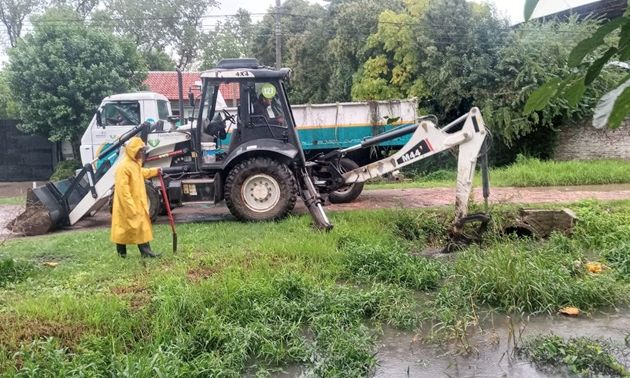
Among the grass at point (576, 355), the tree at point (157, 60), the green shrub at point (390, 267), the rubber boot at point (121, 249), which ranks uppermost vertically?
the tree at point (157, 60)

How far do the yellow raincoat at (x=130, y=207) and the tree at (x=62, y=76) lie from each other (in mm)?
11538

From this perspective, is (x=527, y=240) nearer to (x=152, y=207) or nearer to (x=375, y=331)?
(x=375, y=331)

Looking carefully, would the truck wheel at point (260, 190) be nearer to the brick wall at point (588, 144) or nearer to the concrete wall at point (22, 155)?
the brick wall at point (588, 144)

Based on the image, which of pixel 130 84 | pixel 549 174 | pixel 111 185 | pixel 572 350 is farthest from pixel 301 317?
pixel 130 84

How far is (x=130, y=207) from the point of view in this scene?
261 inches

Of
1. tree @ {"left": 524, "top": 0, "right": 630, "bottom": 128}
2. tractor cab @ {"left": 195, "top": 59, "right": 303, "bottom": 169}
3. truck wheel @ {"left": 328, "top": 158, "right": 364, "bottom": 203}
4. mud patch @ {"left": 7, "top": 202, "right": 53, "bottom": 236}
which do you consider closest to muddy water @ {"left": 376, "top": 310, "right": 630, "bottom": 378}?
tree @ {"left": 524, "top": 0, "right": 630, "bottom": 128}

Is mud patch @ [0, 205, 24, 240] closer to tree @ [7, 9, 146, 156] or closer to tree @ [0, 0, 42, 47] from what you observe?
tree @ [7, 9, 146, 156]

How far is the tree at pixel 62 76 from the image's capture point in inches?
667

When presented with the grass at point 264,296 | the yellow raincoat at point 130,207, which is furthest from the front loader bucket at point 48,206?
the yellow raincoat at point 130,207

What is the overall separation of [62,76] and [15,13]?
1731 cm

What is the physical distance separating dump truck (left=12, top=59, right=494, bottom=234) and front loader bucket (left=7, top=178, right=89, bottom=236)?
0.05ft

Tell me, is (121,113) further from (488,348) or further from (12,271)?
(488,348)

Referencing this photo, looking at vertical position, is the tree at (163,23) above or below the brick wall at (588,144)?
above

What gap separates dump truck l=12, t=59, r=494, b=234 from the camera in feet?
28.9
